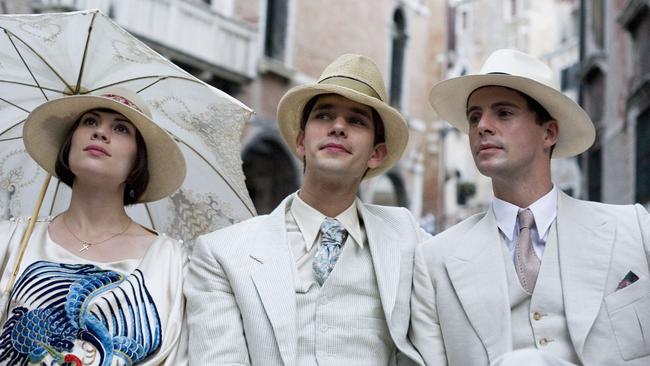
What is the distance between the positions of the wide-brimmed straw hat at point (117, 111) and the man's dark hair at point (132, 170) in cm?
2

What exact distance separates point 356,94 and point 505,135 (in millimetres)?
589

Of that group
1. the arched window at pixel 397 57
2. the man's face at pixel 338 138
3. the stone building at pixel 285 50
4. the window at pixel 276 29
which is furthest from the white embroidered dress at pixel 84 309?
the arched window at pixel 397 57

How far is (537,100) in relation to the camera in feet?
10.4

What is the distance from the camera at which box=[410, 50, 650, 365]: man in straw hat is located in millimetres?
2871

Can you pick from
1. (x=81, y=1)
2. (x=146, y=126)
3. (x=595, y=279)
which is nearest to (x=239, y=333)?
(x=146, y=126)

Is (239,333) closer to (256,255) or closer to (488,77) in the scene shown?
(256,255)

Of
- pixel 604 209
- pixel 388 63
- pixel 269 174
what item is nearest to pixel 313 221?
pixel 604 209

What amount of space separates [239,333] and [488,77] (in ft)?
4.46

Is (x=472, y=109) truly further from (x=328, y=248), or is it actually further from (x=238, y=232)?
(x=238, y=232)

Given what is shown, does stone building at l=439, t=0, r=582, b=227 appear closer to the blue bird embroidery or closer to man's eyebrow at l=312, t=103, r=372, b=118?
man's eyebrow at l=312, t=103, r=372, b=118

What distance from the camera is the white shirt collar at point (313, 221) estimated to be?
3270 mm

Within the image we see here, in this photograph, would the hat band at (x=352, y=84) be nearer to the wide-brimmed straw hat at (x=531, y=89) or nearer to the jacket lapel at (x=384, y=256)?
the wide-brimmed straw hat at (x=531, y=89)

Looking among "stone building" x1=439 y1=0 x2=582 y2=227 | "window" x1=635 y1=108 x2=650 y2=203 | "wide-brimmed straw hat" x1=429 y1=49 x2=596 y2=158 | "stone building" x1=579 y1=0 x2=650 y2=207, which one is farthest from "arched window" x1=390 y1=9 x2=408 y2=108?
"wide-brimmed straw hat" x1=429 y1=49 x2=596 y2=158

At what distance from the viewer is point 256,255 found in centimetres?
315
